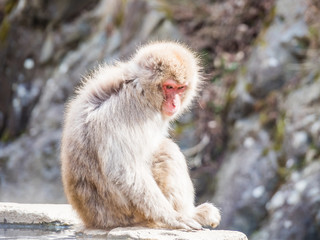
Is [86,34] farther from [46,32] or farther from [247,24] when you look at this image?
[247,24]

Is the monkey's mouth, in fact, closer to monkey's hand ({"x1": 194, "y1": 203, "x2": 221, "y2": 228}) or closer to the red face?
the red face

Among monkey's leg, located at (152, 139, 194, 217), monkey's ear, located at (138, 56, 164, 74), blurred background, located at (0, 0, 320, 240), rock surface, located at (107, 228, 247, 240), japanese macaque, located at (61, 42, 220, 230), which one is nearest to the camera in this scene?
rock surface, located at (107, 228, 247, 240)

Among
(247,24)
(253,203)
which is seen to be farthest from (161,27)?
(253,203)

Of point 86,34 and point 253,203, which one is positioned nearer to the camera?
point 253,203

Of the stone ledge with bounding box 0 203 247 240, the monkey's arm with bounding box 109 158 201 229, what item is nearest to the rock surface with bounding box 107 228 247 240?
the stone ledge with bounding box 0 203 247 240

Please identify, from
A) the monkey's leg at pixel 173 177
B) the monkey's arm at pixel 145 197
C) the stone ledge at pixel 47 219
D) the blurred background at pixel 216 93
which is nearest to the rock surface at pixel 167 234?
the stone ledge at pixel 47 219

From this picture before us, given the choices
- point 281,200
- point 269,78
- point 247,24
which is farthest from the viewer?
point 247,24

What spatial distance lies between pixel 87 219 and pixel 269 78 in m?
5.24

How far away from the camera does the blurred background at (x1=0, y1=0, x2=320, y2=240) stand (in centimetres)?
845

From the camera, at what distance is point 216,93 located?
33.3 feet

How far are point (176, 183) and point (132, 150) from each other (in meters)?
0.45

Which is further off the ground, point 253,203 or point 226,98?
point 226,98

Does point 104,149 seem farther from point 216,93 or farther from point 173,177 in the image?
point 216,93

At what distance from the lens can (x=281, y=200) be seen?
815 centimetres
